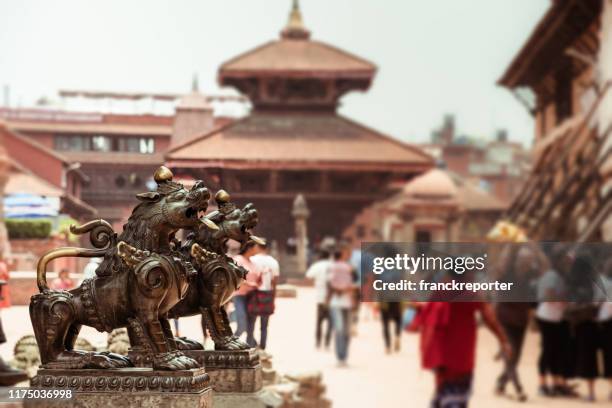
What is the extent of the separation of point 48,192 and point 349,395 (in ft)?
9.09

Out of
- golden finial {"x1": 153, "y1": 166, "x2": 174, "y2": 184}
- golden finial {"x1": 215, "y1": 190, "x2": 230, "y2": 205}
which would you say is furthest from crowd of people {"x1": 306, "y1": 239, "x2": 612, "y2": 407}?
golden finial {"x1": 153, "y1": 166, "x2": 174, "y2": 184}

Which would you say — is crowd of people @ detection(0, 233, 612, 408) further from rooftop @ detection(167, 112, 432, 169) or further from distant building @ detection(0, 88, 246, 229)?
rooftop @ detection(167, 112, 432, 169)

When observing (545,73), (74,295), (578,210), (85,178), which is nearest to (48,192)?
(85,178)

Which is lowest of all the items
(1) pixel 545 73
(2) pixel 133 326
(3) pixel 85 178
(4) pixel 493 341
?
(4) pixel 493 341

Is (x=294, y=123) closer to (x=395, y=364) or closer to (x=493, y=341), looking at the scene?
(x=395, y=364)

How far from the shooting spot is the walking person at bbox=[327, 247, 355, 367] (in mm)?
6863

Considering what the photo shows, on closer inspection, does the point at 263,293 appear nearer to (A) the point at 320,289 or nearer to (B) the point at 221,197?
(B) the point at 221,197

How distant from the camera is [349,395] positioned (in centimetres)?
633

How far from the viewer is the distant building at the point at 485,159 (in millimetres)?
9922

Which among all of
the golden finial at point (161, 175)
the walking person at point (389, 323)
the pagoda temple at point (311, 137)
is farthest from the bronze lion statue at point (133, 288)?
the pagoda temple at point (311, 137)

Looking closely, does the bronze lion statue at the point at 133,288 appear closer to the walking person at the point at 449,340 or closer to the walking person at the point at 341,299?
the walking person at the point at 449,340

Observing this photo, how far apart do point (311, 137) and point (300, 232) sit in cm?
485

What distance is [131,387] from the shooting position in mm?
3355

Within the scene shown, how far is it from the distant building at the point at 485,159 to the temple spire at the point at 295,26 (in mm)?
1888
